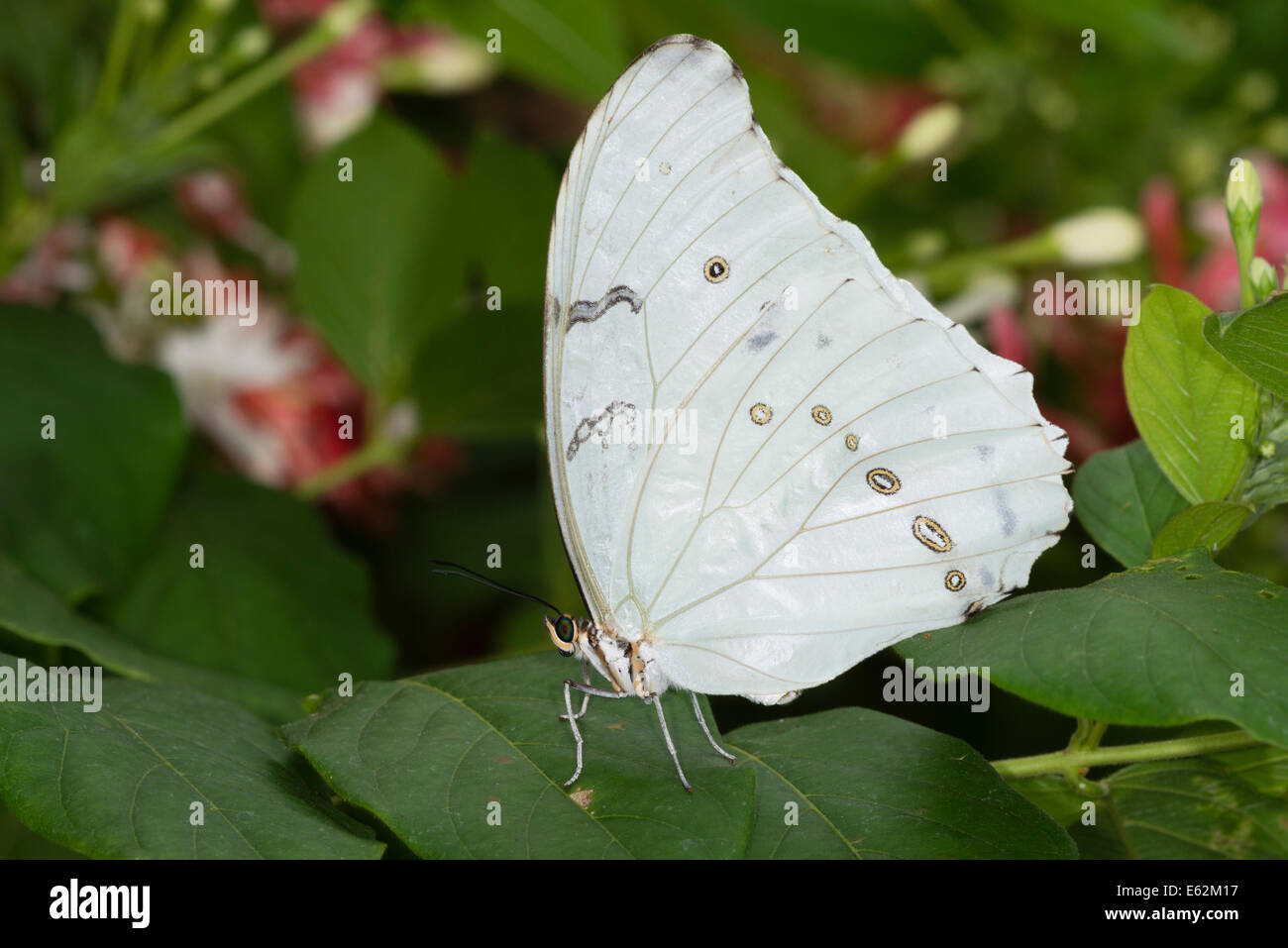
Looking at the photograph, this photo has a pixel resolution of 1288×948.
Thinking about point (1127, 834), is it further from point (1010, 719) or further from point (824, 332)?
point (1010, 719)

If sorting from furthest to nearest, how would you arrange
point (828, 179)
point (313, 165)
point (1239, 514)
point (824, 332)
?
point (828, 179)
point (313, 165)
point (824, 332)
point (1239, 514)

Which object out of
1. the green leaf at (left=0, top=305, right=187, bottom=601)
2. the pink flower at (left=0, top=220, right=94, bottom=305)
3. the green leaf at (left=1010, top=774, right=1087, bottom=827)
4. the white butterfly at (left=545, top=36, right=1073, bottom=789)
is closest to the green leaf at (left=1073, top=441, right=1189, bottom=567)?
the white butterfly at (left=545, top=36, right=1073, bottom=789)

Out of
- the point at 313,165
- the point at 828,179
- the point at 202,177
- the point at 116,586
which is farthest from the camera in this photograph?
the point at 828,179

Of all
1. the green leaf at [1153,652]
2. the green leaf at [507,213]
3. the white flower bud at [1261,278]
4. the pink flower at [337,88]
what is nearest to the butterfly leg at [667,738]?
the green leaf at [1153,652]

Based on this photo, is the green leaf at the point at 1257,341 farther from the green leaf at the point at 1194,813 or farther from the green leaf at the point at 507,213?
the green leaf at the point at 507,213

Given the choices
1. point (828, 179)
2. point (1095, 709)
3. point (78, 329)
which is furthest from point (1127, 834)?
point (828, 179)

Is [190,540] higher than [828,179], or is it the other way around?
[828,179]
